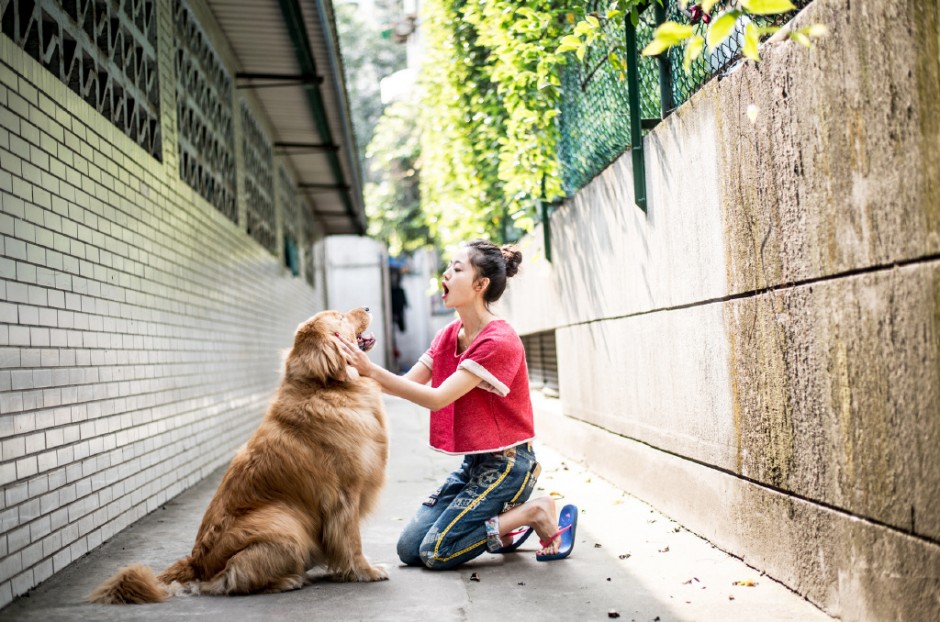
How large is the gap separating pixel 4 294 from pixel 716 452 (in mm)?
3475

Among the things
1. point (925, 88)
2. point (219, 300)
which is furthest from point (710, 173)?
point (219, 300)

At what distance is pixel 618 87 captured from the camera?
6.36 metres

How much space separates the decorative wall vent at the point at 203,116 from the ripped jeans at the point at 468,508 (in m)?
4.57

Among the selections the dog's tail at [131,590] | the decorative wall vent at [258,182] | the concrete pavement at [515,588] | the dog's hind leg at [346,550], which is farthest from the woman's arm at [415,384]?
the decorative wall vent at [258,182]

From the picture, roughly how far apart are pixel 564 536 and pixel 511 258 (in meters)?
1.51

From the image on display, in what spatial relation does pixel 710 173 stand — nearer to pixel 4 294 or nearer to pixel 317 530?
pixel 317 530

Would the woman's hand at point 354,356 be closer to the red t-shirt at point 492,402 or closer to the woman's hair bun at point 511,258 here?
the red t-shirt at point 492,402

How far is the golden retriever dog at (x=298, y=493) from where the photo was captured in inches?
148

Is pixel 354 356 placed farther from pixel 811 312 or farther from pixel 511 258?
pixel 811 312

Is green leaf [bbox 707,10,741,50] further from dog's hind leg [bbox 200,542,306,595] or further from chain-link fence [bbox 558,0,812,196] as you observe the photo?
dog's hind leg [bbox 200,542,306,595]

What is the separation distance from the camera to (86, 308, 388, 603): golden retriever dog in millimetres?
3752

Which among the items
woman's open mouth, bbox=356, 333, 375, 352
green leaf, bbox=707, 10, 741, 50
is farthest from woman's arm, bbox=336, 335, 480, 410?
green leaf, bbox=707, 10, 741, 50

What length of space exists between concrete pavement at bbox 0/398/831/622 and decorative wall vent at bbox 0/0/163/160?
2.70 m

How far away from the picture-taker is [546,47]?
7.50 metres
